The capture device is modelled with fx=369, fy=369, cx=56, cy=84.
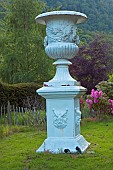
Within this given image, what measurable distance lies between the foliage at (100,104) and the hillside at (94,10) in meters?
28.4

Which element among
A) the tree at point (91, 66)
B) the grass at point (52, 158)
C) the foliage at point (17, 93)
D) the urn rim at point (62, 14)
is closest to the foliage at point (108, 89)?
the foliage at point (17, 93)

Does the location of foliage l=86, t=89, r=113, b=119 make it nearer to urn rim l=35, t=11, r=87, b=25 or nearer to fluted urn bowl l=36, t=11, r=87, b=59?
urn rim l=35, t=11, r=87, b=25

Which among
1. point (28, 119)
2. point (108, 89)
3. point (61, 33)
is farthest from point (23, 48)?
point (61, 33)

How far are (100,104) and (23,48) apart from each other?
10902 mm

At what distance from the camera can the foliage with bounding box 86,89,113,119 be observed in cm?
1301

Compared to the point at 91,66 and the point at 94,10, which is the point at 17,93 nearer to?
the point at 91,66

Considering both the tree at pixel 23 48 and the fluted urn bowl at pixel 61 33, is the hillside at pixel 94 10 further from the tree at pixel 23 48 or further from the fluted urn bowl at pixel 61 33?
the fluted urn bowl at pixel 61 33

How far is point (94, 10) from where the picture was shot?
1715 inches

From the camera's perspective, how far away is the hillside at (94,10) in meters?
41.0

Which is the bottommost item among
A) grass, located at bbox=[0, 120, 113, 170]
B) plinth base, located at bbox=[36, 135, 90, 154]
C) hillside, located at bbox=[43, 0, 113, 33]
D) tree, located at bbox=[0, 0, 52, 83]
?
grass, located at bbox=[0, 120, 113, 170]

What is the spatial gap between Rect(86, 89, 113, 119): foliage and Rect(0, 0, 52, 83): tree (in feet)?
31.7

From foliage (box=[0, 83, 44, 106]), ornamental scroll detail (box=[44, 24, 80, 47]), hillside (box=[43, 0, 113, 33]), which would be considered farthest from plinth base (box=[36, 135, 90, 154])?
hillside (box=[43, 0, 113, 33])

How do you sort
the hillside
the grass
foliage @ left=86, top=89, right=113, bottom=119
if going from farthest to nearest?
the hillside < foliage @ left=86, top=89, right=113, bottom=119 < the grass

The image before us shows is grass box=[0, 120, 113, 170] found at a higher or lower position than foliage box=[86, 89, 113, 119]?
lower
